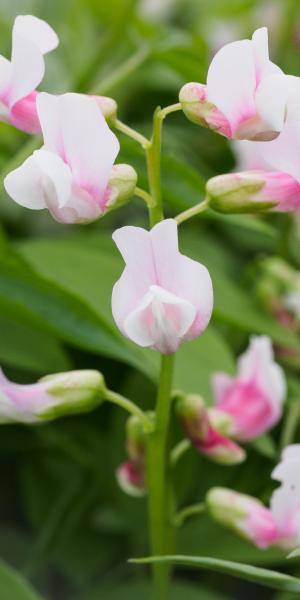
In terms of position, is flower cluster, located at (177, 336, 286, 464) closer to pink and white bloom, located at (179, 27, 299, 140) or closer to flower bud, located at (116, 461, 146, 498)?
flower bud, located at (116, 461, 146, 498)

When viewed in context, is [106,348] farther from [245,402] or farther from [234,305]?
[234,305]

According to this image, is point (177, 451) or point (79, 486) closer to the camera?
point (177, 451)

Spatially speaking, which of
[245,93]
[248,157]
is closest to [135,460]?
[245,93]

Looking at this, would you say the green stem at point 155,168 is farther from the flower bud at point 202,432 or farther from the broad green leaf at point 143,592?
the broad green leaf at point 143,592

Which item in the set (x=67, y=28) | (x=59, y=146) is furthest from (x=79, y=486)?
(x=67, y=28)

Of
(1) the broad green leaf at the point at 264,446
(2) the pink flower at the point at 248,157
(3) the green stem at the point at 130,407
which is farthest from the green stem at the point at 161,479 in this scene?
(2) the pink flower at the point at 248,157

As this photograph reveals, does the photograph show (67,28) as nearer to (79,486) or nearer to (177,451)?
(79,486)

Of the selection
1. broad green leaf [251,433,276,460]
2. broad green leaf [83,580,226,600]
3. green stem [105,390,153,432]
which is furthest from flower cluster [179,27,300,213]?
broad green leaf [83,580,226,600]

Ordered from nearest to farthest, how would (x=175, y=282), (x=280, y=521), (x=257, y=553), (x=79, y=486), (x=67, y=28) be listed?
(x=175, y=282) < (x=280, y=521) < (x=257, y=553) < (x=79, y=486) < (x=67, y=28)
